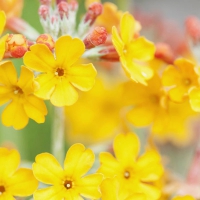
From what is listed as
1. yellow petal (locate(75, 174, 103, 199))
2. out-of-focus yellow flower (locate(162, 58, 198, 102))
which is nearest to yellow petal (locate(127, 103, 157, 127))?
out-of-focus yellow flower (locate(162, 58, 198, 102))

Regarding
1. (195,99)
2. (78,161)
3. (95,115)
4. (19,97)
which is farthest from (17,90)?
(95,115)

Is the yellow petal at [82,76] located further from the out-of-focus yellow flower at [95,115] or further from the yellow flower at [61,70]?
the out-of-focus yellow flower at [95,115]

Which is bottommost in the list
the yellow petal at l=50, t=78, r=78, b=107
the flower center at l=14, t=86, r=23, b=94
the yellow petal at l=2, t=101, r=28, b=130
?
the yellow petal at l=2, t=101, r=28, b=130

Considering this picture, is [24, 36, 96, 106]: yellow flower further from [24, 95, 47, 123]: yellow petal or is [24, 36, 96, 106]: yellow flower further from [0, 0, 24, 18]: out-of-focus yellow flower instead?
[0, 0, 24, 18]: out-of-focus yellow flower

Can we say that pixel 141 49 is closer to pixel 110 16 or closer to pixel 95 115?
pixel 110 16

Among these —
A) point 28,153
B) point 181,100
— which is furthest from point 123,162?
point 28,153

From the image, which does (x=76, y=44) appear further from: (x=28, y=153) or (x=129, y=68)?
(x=28, y=153)
